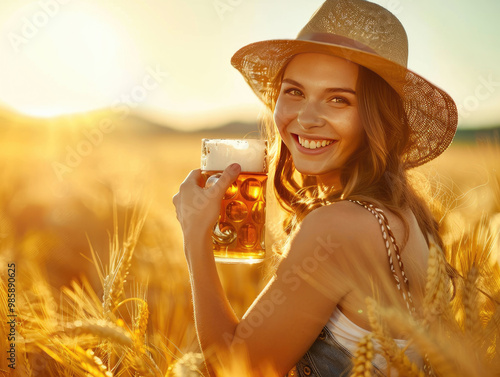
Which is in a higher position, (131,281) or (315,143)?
(315,143)

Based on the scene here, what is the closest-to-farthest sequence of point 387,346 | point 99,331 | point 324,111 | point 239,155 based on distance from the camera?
point 387,346, point 99,331, point 324,111, point 239,155

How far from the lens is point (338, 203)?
1493mm

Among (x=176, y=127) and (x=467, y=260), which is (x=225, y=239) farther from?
(x=176, y=127)

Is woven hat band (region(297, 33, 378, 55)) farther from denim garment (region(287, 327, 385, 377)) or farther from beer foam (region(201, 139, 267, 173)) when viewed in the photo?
denim garment (region(287, 327, 385, 377))

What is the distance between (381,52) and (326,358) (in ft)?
3.20

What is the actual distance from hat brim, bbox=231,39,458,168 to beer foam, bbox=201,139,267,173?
34 centimetres

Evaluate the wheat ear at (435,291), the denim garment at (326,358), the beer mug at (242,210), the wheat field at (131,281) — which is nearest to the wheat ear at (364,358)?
the wheat field at (131,281)

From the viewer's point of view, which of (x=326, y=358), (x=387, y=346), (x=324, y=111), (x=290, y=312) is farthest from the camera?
(x=324, y=111)

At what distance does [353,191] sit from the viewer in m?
1.71

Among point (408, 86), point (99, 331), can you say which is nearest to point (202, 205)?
point (99, 331)

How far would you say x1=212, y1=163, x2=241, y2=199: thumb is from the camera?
5.69 ft

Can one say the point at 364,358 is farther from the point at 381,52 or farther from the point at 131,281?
the point at 131,281

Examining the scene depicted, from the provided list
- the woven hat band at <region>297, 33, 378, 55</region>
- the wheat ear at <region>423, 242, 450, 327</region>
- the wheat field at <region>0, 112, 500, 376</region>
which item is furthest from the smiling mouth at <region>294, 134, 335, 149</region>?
the wheat ear at <region>423, 242, 450, 327</region>

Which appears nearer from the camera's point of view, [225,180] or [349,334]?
[349,334]
